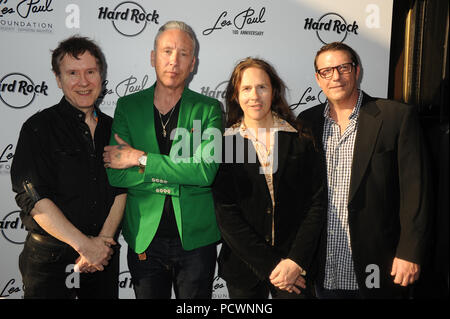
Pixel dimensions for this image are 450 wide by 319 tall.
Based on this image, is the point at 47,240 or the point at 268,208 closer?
the point at 268,208

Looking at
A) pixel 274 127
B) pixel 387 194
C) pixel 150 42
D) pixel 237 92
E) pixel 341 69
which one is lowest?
pixel 387 194

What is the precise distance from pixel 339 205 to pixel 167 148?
1.30 m

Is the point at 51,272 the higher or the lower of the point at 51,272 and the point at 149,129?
the lower

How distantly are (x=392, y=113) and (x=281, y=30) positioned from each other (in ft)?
5.58

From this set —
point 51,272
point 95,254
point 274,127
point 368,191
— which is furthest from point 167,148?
point 368,191

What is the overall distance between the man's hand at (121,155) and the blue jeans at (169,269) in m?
0.59

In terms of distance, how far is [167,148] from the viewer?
2574 millimetres

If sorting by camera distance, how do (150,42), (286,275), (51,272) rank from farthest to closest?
(150,42) → (51,272) → (286,275)

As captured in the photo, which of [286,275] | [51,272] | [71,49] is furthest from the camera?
[71,49]

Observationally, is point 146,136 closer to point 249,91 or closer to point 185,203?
point 185,203

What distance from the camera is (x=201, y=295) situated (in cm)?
255

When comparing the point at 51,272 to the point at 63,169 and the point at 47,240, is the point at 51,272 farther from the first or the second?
the point at 63,169

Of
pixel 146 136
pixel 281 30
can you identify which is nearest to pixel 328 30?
pixel 281 30

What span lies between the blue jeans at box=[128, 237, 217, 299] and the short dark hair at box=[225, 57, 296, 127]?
0.99 metres
